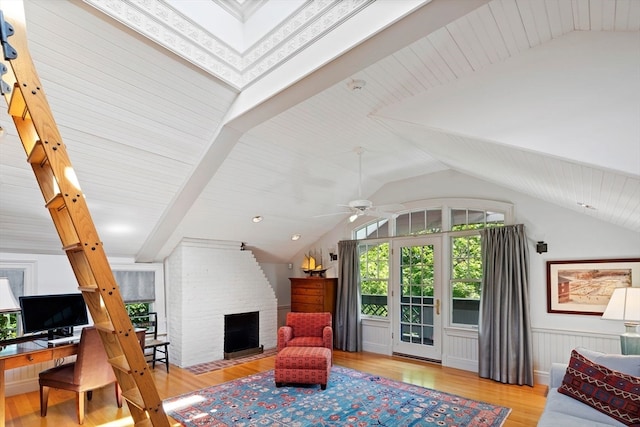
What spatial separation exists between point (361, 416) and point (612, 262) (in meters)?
3.40

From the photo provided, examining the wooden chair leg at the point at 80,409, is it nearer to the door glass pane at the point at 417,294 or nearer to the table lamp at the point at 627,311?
the door glass pane at the point at 417,294

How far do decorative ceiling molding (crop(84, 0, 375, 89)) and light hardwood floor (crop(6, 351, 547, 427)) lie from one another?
3.46 m

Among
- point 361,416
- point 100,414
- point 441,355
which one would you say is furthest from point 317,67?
point 441,355

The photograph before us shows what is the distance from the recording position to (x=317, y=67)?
257 centimetres

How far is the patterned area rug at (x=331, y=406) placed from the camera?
363 centimetres

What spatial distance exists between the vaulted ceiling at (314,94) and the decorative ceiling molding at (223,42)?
11 millimetres

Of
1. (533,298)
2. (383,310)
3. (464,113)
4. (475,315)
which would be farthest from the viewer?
(383,310)

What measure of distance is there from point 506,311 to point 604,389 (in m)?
2.04

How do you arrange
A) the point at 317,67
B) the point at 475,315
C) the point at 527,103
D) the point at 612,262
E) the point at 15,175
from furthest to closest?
1. the point at 475,315
2. the point at 612,262
3. the point at 15,175
4. the point at 317,67
5. the point at 527,103

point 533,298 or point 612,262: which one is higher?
point 612,262

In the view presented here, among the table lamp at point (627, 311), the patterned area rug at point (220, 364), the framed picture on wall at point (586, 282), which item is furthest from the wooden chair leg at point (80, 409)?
the framed picture on wall at point (586, 282)

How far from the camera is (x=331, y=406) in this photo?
13.1ft

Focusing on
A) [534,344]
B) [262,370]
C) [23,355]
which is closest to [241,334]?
[262,370]

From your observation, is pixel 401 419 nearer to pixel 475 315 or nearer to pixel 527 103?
pixel 475 315
